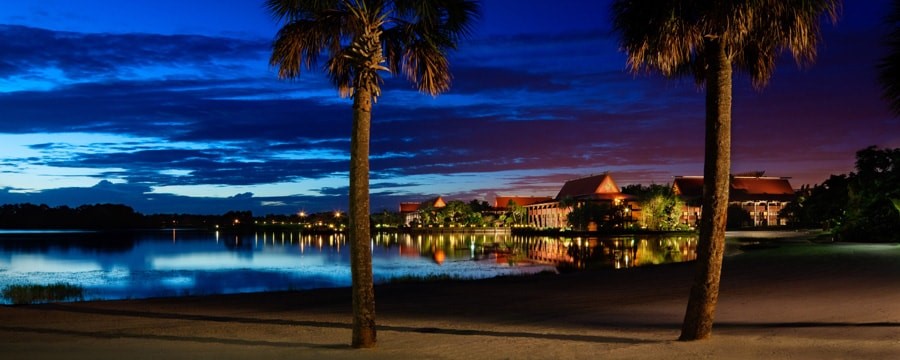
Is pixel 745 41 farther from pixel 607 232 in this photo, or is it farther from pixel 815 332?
pixel 607 232

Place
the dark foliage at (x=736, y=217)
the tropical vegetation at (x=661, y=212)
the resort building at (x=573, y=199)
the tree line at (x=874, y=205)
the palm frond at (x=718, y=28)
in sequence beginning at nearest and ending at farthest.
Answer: the palm frond at (x=718, y=28), the tree line at (x=874, y=205), the tropical vegetation at (x=661, y=212), the dark foliage at (x=736, y=217), the resort building at (x=573, y=199)

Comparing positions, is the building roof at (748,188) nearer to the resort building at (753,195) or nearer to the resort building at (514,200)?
the resort building at (753,195)

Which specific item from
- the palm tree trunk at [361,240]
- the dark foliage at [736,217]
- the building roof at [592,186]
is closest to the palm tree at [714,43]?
the palm tree trunk at [361,240]

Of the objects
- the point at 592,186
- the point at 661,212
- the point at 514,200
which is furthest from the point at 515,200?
the point at 661,212

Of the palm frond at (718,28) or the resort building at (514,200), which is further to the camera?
the resort building at (514,200)

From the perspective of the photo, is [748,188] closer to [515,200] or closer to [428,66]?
[515,200]

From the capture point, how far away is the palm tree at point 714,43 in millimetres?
9438

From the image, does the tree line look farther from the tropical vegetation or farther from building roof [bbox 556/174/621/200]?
building roof [bbox 556/174/621/200]

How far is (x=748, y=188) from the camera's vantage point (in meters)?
137

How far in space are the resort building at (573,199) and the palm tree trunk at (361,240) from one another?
3944 inches

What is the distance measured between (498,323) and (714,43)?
581 centimetres

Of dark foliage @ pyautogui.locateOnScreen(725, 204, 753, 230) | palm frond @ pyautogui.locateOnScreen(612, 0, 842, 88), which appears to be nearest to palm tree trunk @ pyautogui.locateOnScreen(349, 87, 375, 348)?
palm frond @ pyautogui.locateOnScreen(612, 0, 842, 88)

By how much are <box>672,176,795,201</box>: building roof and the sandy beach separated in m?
118

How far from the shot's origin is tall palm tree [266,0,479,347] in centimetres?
988
